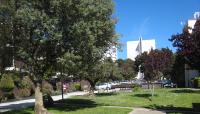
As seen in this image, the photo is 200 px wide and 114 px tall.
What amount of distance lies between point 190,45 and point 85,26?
12.7m

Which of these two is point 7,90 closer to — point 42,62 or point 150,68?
point 150,68

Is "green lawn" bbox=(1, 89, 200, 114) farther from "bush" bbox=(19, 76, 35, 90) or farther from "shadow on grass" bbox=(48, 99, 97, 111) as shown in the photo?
"bush" bbox=(19, 76, 35, 90)

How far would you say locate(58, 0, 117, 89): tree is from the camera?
24.0 meters

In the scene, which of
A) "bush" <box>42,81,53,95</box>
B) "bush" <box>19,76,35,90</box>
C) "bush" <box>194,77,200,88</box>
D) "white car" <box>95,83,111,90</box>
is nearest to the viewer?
"bush" <box>19,76,35,90</box>

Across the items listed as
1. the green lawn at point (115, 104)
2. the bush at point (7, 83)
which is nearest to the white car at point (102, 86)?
the bush at point (7, 83)

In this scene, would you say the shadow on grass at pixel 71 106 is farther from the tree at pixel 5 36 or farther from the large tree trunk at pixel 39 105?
the tree at pixel 5 36

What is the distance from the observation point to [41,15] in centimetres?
2345

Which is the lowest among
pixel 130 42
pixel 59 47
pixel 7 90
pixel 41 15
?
pixel 7 90

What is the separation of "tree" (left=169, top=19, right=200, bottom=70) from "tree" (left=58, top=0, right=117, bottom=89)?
9.82 meters

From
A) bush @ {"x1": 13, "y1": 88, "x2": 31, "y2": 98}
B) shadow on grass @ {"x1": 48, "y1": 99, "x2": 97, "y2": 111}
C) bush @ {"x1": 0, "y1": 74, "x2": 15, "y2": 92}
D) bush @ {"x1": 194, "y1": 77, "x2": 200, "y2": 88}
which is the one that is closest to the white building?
bush @ {"x1": 194, "y1": 77, "x2": 200, "y2": 88}

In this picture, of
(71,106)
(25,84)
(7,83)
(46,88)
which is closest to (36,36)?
(71,106)

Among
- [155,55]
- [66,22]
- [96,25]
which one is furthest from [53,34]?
[155,55]

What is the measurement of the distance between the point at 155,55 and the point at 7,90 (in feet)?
49.6

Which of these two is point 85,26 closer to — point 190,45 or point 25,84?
point 190,45
